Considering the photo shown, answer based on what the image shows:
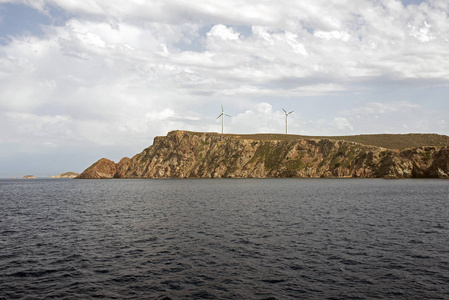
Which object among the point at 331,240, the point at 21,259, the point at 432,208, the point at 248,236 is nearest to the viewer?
the point at 21,259

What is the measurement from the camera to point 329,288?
80.1 feet

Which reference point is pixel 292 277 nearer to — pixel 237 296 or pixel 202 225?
pixel 237 296

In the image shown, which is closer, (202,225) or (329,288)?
(329,288)

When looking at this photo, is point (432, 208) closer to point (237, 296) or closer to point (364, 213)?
point (364, 213)

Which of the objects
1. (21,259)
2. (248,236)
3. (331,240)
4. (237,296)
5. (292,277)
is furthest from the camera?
(248,236)

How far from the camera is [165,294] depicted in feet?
77.3

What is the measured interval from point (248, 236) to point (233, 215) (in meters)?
17.6

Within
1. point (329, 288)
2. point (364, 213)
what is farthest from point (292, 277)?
point (364, 213)

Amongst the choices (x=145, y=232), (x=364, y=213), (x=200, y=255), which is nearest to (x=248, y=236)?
(x=200, y=255)

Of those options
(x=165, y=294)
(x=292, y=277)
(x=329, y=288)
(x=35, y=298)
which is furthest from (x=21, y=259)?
(x=329, y=288)

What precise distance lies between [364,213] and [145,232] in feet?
133

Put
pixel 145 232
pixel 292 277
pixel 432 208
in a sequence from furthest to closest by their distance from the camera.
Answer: pixel 432 208
pixel 145 232
pixel 292 277

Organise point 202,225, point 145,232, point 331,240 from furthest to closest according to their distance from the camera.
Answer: point 202,225, point 145,232, point 331,240

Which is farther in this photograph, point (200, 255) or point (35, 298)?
point (200, 255)
